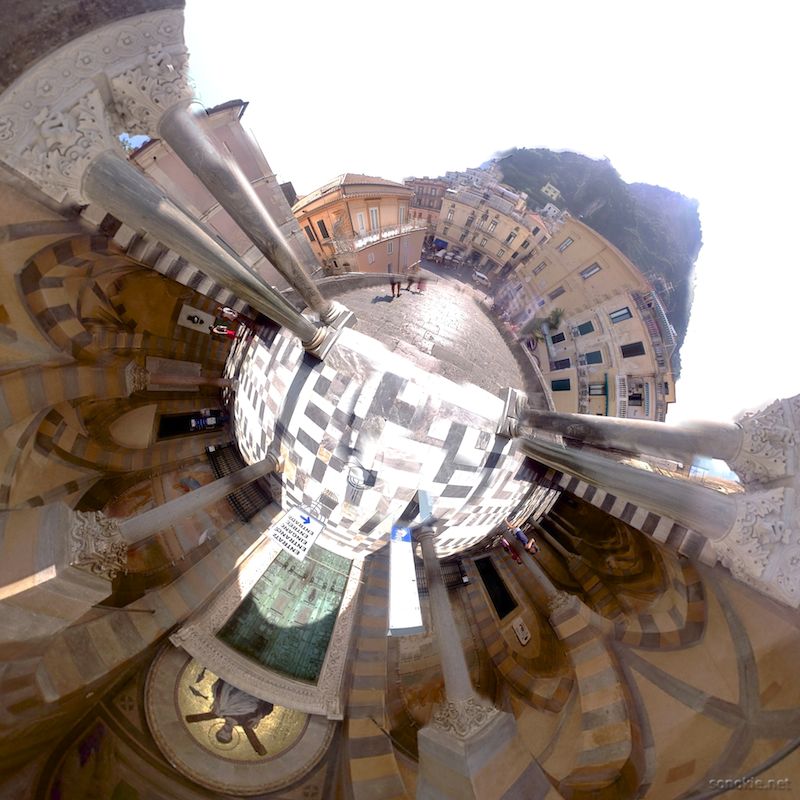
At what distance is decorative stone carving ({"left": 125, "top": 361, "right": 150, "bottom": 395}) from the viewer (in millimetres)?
4422

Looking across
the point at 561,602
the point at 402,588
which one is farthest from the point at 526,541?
the point at 402,588

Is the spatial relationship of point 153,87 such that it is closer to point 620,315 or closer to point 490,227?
point 490,227

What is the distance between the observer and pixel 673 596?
152 inches

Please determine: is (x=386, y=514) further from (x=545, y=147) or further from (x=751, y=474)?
(x=545, y=147)

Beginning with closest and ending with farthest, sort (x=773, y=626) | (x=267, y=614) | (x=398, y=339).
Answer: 1. (x=773, y=626)
2. (x=398, y=339)
3. (x=267, y=614)

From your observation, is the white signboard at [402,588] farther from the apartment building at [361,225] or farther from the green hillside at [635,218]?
the green hillside at [635,218]

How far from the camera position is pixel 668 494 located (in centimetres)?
279

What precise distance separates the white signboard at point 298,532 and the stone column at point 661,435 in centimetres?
324

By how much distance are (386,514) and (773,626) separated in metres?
3.66

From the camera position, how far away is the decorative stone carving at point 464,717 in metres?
2.98

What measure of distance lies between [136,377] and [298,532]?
2909mm

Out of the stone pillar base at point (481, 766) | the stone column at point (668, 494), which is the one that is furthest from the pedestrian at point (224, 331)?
the stone pillar base at point (481, 766)

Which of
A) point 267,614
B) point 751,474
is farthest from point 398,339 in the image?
point 267,614

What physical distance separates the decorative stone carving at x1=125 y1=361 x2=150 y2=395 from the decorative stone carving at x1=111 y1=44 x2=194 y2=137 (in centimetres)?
292
